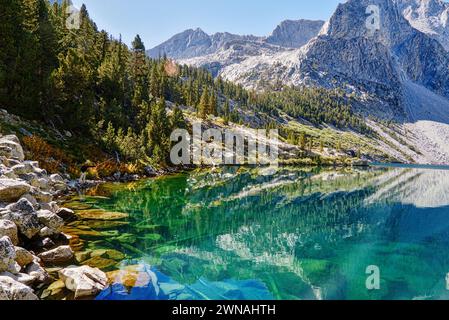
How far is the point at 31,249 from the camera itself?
49.6 ft

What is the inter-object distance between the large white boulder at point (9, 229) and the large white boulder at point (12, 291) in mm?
3798

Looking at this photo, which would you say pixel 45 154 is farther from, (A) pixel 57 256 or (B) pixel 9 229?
(A) pixel 57 256

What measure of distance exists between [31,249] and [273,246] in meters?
13.6

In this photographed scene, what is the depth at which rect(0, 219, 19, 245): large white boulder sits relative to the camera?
1348 centimetres

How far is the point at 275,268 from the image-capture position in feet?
53.7

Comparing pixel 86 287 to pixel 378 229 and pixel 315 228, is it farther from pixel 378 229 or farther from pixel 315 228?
pixel 378 229

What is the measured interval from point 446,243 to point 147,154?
2017 inches

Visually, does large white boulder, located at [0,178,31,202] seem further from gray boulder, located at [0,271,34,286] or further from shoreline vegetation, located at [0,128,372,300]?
gray boulder, located at [0,271,34,286]

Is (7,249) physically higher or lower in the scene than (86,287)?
higher

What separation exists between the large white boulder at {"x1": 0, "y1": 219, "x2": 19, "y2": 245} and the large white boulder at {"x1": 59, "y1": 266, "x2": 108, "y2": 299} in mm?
3316

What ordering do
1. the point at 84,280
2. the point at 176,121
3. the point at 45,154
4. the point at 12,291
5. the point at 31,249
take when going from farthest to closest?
the point at 176,121, the point at 45,154, the point at 31,249, the point at 84,280, the point at 12,291

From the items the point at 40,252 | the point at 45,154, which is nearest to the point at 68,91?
Result: the point at 45,154

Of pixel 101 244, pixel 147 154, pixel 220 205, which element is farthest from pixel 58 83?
pixel 101 244

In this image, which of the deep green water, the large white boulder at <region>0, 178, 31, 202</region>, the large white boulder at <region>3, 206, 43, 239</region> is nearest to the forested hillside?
the deep green water
